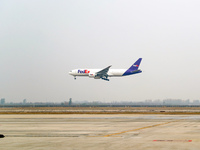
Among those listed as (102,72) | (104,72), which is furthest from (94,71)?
(104,72)

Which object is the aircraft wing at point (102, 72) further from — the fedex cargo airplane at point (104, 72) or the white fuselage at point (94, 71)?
the white fuselage at point (94, 71)

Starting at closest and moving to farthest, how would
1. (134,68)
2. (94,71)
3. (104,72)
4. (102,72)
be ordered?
(102,72) → (104,72) → (94,71) → (134,68)

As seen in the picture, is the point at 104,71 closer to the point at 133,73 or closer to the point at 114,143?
the point at 133,73

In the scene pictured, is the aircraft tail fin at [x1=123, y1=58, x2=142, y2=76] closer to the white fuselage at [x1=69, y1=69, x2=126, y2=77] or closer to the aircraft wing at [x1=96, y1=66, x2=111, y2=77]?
the white fuselage at [x1=69, y1=69, x2=126, y2=77]

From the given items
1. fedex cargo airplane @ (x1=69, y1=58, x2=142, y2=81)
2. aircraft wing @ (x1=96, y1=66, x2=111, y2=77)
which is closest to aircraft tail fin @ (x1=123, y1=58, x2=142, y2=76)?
fedex cargo airplane @ (x1=69, y1=58, x2=142, y2=81)

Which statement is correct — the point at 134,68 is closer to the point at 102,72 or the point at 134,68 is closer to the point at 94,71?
the point at 102,72

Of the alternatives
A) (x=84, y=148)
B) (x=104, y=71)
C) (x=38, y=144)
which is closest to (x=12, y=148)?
(x=38, y=144)

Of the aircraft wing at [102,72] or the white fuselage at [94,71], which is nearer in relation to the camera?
the aircraft wing at [102,72]

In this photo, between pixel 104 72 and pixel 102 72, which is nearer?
pixel 102 72

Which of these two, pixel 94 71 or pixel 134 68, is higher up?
pixel 134 68

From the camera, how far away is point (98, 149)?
18.6 metres

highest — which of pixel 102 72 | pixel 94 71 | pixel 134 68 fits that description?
pixel 134 68

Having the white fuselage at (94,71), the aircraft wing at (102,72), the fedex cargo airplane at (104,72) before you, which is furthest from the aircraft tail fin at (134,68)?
the aircraft wing at (102,72)

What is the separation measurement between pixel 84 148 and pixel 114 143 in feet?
9.41
